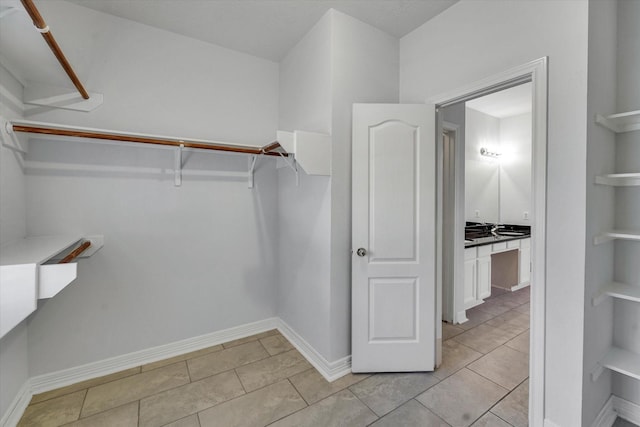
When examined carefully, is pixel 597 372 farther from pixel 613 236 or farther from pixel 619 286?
pixel 613 236

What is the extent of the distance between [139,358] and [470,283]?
341 centimetres

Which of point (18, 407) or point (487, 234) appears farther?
point (487, 234)

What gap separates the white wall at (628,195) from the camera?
164 centimetres

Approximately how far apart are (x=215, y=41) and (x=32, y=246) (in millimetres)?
2058

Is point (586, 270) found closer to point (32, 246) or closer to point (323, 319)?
point (323, 319)

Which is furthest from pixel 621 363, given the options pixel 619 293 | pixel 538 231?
pixel 538 231

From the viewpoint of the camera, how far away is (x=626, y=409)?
5.63 feet

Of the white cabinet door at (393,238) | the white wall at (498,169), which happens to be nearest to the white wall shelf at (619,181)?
the white cabinet door at (393,238)

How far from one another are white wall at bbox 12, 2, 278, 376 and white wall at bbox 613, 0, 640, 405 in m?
2.54

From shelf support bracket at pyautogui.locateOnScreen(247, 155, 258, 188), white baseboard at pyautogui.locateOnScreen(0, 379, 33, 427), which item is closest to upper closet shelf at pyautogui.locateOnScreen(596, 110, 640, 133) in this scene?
shelf support bracket at pyautogui.locateOnScreen(247, 155, 258, 188)

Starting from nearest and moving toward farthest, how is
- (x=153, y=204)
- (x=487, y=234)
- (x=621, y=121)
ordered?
(x=621, y=121) < (x=153, y=204) < (x=487, y=234)

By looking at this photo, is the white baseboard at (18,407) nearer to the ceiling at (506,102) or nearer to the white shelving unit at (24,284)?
the white shelving unit at (24,284)

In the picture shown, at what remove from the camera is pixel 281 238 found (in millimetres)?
2887

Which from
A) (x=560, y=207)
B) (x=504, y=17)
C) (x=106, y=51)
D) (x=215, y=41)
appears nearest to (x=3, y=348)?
(x=106, y=51)
